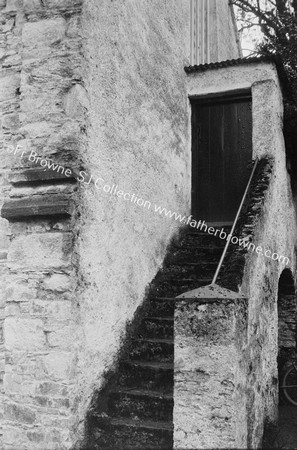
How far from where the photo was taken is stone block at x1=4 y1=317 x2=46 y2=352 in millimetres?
3699

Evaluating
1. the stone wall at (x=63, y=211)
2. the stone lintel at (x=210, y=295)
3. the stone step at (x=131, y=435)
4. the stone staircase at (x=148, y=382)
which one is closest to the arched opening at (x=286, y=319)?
the stone staircase at (x=148, y=382)

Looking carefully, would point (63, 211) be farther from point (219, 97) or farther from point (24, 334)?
point (219, 97)

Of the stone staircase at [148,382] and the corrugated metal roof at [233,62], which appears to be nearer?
the stone staircase at [148,382]

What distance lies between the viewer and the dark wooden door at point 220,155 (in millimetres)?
7412

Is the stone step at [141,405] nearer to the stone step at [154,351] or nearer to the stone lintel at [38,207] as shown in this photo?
the stone step at [154,351]

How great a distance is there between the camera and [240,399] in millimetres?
3324

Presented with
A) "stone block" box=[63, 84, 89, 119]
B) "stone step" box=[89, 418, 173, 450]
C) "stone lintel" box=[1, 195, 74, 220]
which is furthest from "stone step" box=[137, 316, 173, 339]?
"stone block" box=[63, 84, 89, 119]

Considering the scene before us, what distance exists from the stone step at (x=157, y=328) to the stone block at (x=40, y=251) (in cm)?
169

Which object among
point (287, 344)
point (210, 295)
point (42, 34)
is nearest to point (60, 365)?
point (210, 295)

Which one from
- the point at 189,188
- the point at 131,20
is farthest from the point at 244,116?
the point at 131,20

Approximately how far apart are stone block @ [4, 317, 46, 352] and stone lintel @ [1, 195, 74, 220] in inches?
35.2

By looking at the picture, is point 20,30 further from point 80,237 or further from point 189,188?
point 189,188

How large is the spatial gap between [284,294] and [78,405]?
15.4 ft

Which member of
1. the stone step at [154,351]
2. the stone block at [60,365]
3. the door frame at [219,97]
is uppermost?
the door frame at [219,97]
